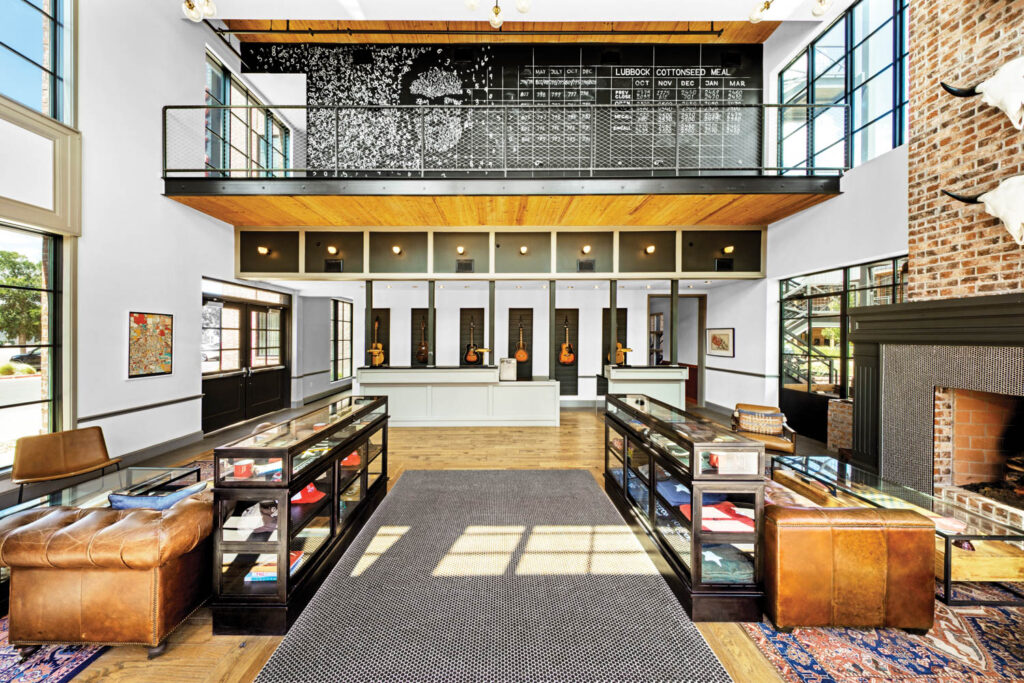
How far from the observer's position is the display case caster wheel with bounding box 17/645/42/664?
73.6 inches

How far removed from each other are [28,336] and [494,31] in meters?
7.06

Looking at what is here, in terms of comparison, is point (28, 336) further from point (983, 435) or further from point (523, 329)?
point (983, 435)

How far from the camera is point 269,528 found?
2211 mm

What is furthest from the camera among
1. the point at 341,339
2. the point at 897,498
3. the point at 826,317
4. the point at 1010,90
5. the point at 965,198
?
the point at 341,339

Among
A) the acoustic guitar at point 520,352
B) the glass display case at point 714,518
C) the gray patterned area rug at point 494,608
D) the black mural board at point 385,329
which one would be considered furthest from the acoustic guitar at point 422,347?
the glass display case at point 714,518

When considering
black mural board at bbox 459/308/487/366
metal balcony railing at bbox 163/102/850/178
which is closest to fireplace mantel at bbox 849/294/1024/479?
metal balcony railing at bbox 163/102/850/178

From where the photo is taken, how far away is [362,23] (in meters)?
6.19

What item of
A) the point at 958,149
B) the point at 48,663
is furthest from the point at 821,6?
the point at 48,663

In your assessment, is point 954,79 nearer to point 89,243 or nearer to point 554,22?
point 554,22

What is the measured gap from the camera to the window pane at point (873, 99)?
4559 millimetres

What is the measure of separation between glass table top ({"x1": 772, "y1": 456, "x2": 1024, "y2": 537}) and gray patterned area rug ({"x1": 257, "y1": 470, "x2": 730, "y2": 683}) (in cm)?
150

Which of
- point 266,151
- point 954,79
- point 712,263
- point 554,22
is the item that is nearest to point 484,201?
point 554,22

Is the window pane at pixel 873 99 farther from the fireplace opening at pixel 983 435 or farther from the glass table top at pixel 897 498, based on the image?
the glass table top at pixel 897 498

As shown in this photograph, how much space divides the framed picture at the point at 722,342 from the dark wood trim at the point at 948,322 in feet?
11.5
